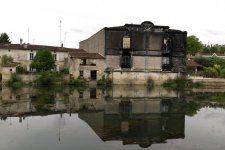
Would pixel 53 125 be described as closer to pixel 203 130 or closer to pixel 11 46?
pixel 203 130

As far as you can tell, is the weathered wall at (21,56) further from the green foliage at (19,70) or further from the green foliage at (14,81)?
the green foliage at (14,81)

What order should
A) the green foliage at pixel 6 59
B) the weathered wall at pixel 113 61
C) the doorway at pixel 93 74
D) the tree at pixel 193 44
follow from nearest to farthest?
the doorway at pixel 93 74 → the weathered wall at pixel 113 61 → the green foliage at pixel 6 59 → the tree at pixel 193 44

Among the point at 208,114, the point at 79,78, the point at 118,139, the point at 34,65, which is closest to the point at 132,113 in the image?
the point at 208,114

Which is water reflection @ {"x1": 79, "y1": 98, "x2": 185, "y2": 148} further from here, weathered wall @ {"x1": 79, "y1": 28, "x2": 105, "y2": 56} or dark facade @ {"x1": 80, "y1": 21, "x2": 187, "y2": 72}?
weathered wall @ {"x1": 79, "y1": 28, "x2": 105, "y2": 56}

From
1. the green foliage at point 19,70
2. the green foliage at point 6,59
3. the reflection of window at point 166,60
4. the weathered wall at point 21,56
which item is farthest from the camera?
the reflection of window at point 166,60

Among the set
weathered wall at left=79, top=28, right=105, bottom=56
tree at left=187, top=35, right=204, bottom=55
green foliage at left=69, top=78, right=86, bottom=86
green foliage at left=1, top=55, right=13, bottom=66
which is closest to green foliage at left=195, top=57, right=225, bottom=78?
tree at left=187, top=35, right=204, bottom=55

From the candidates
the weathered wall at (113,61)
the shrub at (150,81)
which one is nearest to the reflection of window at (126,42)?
the weathered wall at (113,61)

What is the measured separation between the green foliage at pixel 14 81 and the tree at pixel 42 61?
3.91 m

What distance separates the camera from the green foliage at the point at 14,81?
3655cm

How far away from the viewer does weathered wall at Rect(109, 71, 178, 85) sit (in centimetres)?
4125

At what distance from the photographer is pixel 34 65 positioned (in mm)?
40969

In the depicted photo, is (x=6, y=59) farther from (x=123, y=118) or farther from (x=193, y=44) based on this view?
(x=193, y=44)

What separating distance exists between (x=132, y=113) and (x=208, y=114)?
427 centimetres

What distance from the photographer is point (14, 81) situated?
37281 millimetres
